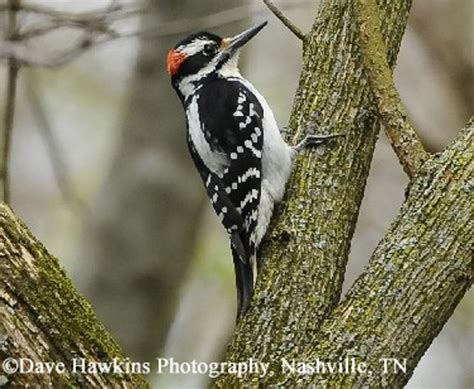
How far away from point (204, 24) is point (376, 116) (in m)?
2.22

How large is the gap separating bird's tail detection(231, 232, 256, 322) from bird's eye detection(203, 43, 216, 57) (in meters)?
1.11

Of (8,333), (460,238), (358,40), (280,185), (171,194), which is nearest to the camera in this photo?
(8,333)

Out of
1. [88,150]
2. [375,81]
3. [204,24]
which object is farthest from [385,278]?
[88,150]

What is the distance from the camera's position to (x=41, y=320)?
2621mm

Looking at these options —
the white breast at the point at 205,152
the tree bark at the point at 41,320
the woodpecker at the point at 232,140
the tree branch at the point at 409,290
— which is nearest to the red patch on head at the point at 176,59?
the woodpecker at the point at 232,140

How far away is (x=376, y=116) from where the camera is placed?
352 cm

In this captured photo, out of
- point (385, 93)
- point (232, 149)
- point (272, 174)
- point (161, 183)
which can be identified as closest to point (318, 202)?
point (385, 93)

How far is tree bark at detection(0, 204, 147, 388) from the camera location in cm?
256

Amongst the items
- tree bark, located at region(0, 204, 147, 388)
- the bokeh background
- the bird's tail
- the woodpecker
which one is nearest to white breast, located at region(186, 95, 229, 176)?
the woodpecker

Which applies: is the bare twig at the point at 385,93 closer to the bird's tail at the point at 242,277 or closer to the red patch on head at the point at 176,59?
the bird's tail at the point at 242,277

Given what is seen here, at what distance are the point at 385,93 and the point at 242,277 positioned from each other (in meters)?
0.89

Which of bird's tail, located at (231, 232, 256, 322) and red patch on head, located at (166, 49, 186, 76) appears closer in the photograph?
bird's tail, located at (231, 232, 256, 322)

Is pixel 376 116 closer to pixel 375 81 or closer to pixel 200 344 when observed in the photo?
pixel 375 81

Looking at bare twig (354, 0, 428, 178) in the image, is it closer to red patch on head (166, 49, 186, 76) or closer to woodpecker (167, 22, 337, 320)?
woodpecker (167, 22, 337, 320)
